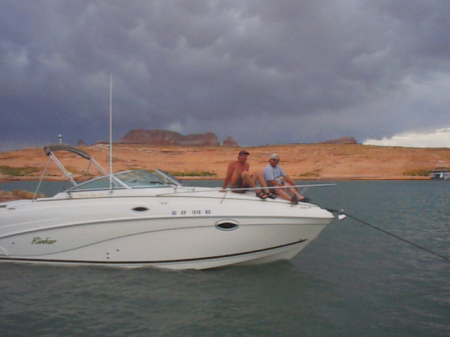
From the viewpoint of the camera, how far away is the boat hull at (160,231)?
6.86 metres

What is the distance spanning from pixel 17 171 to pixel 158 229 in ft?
231

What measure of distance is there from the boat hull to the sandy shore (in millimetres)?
58148

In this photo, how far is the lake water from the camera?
5.24m

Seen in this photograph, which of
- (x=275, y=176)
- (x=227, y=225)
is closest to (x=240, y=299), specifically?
(x=227, y=225)

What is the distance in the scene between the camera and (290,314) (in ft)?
18.6

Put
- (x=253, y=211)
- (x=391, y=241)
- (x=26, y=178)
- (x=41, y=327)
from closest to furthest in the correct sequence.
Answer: (x=41, y=327)
(x=253, y=211)
(x=391, y=241)
(x=26, y=178)

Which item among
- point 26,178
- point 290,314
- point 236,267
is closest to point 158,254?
point 236,267

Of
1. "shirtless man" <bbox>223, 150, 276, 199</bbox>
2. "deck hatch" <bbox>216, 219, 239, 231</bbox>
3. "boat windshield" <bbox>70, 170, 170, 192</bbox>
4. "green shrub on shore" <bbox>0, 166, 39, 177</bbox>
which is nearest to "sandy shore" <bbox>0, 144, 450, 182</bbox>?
"green shrub on shore" <bbox>0, 166, 39, 177</bbox>

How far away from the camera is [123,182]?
7883 millimetres

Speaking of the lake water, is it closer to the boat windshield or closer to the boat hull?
the boat hull

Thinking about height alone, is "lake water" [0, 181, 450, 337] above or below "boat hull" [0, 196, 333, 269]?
below

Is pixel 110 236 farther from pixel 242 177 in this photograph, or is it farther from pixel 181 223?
pixel 242 177

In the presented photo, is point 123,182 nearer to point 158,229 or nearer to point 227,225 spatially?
point 158,229

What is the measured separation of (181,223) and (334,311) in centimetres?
295
